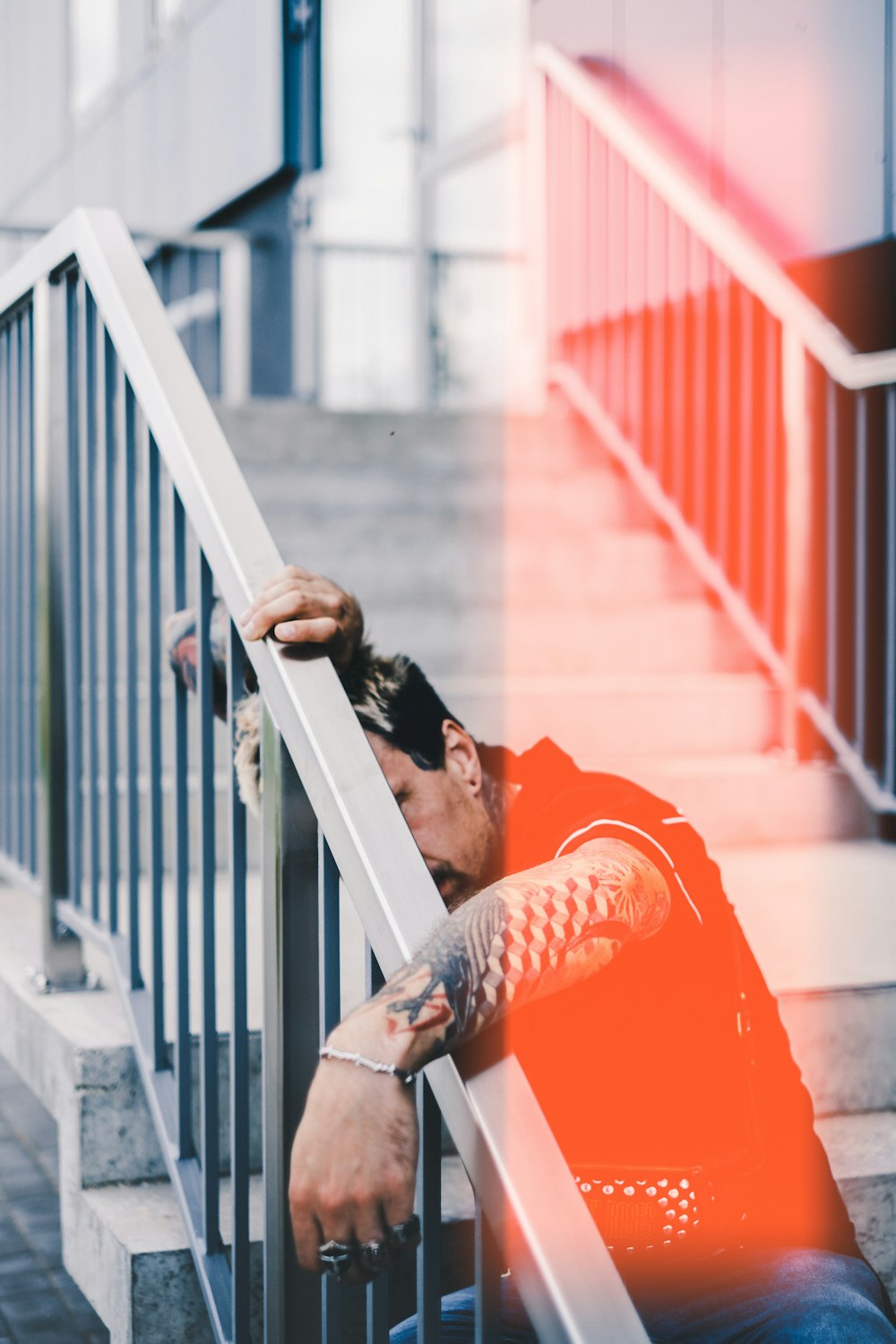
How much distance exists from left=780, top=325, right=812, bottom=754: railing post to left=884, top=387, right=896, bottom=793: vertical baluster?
0.21m

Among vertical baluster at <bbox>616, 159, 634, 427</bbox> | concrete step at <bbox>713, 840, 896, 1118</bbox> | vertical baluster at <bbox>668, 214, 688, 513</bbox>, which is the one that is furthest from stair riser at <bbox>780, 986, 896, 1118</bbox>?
vertical baluster at <bbox>616, 159, 634, 427</bbox>

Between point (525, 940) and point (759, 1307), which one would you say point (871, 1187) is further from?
point (525, 940)

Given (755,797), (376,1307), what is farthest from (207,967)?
(755,797)

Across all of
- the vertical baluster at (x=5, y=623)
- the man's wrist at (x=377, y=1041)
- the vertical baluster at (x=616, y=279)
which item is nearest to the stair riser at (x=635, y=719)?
the vertical baluster at (x=5, y=623)

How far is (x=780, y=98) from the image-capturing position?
4379mm

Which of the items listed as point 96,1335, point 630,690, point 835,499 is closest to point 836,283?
point 835,499

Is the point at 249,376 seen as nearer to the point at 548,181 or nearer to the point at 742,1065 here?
the point at 548,181

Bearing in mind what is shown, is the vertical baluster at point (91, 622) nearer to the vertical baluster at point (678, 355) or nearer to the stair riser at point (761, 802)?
the stair riser at point (761, 802)

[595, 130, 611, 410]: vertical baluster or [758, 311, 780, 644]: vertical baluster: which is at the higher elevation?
[595, 130, 611, 410]: vertical baluster

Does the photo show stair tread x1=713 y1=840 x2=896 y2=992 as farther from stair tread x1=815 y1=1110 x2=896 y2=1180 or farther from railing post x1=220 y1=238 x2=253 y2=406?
railing post x1=220 y1=238 x2=253 y2=406

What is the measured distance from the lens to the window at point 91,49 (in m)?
10.0

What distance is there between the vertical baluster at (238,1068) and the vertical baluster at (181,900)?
0.15 metres

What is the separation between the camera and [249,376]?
7973 millimetres

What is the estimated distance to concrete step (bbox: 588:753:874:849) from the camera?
3373 mm
